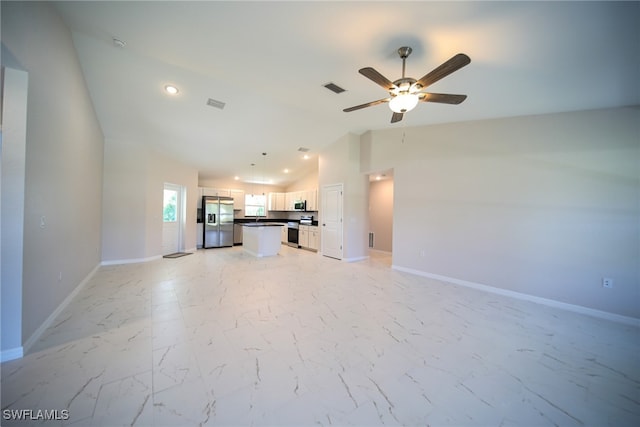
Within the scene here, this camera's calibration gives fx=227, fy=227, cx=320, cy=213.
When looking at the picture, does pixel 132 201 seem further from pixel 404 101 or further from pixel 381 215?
pixel 381 215

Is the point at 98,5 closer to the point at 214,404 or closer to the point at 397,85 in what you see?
the point at 397,85

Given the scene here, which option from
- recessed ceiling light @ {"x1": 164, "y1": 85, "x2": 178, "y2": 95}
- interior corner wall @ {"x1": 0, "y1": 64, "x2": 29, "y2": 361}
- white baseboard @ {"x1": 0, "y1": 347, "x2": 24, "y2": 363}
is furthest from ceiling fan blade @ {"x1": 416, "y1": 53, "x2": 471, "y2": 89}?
white baseboard @ {"x1": 0, "y1": 347, "x2": 24, "y2": 363}

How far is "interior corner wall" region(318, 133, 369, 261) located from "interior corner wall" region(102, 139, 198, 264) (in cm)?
450

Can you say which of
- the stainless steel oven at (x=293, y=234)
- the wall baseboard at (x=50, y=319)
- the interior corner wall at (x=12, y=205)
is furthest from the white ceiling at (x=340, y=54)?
the stainless steel oven at (x=293, y=234)

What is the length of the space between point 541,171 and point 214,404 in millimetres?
4799

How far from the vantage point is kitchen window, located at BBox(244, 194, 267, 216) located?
9.31 m

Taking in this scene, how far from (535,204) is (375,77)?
3.23 metres

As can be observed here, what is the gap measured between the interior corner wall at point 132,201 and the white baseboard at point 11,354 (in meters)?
3.73

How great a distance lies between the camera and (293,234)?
8.57m

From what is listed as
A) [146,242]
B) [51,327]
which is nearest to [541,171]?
[51,327]

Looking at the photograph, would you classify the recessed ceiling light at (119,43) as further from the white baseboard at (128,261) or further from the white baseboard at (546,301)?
the white baseboard at (546,301)

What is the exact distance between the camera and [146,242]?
5.46 m

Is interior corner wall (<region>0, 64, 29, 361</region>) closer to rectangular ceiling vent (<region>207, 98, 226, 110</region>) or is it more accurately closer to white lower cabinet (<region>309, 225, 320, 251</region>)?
rectangular ceiling vent (<region>207, 98, 226, 110</region>)

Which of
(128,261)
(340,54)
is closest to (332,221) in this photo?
(340,54)
